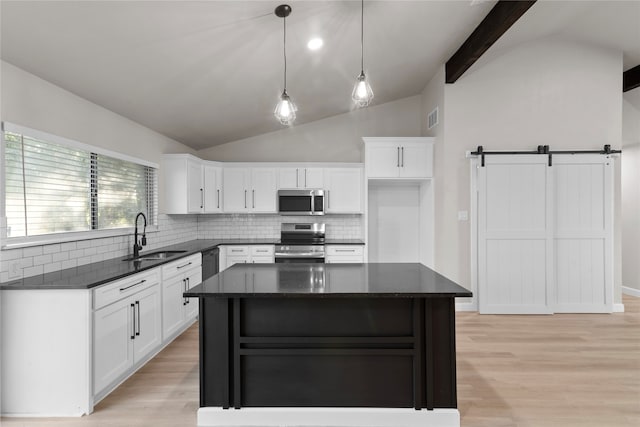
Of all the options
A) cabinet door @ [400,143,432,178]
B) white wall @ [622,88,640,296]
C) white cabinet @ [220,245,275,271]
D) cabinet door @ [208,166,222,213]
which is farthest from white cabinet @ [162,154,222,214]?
white wall @ [622,88,640,296]

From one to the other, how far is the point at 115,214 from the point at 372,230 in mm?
3711

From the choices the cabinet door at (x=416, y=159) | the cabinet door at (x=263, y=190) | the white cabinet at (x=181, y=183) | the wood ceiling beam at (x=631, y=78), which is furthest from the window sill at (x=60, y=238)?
the wood ceiling beam at (x=631, y=78)

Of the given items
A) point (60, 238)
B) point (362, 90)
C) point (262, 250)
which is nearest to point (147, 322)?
point (60, 238)

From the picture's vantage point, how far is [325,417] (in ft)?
7.77

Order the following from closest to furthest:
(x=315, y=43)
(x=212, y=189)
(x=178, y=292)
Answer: (x=315, y=43) → (x=178, y=292) → (x=212, y=189)

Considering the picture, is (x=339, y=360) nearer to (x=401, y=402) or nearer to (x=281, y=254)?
(x=401, y=402)

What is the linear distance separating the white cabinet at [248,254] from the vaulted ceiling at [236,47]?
176 cm

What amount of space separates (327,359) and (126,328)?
5.38 ft

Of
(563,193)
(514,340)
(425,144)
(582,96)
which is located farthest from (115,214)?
(582,96)

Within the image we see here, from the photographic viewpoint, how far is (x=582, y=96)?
15.7 feet

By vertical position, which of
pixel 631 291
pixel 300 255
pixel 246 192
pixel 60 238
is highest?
pixel 246 192

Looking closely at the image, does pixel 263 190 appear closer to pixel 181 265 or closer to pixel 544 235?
pixel 181 265

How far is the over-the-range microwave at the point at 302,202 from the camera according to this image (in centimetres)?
556

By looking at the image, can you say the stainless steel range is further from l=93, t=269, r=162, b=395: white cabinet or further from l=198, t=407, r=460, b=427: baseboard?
l=198, t=407, r=460, b=427: baseboard
